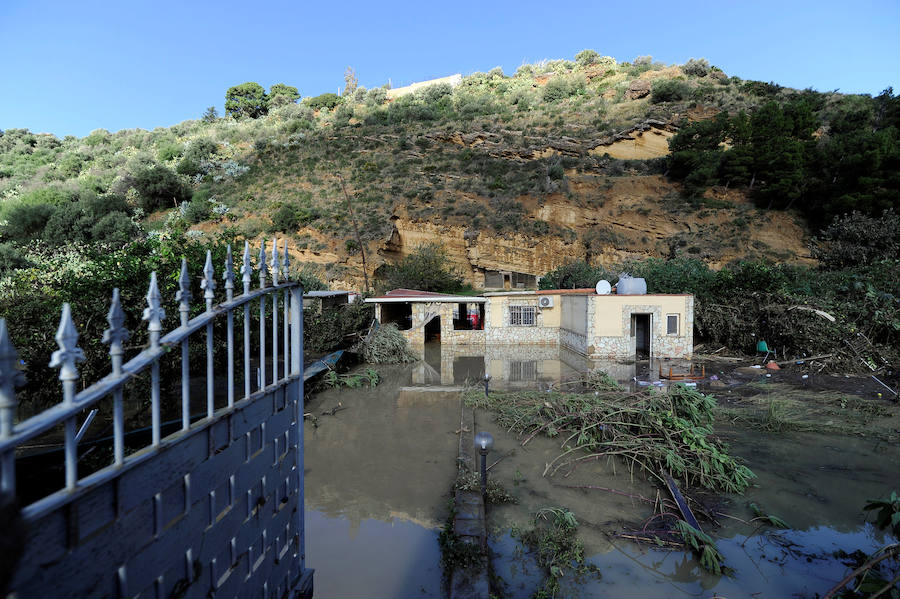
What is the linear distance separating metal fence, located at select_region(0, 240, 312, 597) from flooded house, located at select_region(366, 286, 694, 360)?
16.0m

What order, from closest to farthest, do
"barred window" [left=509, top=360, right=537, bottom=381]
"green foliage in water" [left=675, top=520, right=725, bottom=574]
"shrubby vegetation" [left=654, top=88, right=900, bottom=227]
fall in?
1. "green foliage in water" [left=675, top=520, right=725, bottom=574]
2. "barred window" [left=509, top=360, right=537, bottom=381]
3. "shrubby vegetation" [left=654, top=88, right=900, bottom=227]

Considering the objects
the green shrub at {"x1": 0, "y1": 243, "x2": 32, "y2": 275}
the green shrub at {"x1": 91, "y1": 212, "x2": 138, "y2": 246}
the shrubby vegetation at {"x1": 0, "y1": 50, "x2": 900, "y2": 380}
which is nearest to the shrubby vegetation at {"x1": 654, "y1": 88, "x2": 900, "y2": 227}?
the shrubby vegetation at {"x1": 0, "y1": 50, "x2": 900, "y2": 380}

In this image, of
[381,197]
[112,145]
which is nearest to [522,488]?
[381,197]

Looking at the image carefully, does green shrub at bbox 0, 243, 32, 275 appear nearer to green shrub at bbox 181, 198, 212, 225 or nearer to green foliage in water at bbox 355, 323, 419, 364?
green foliage in water at bbox 355, 323, 419, 364

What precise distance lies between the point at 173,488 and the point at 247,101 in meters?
76.7

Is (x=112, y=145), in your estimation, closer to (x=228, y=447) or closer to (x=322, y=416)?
(x=322, y=416)

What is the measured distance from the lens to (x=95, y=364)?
7348 mm

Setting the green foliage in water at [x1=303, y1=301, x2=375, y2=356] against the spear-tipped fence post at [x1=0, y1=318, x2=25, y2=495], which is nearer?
the spear-tipped fence post at [x1=0, y1=318, x2=25, y2=495]

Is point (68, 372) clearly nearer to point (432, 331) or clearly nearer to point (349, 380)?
point (349, 380)

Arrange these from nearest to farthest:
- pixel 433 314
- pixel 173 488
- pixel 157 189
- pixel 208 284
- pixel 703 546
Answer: pixel 173 488, pixel 208 284, pixel 703 546, pixel 433 314, pixel 157 189

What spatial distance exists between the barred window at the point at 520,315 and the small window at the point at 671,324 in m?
6.04

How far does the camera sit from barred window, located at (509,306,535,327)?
69.8ft

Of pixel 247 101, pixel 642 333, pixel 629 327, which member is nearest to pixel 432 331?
pixel 629 327

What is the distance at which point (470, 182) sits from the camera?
36000 millimetres
